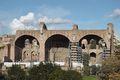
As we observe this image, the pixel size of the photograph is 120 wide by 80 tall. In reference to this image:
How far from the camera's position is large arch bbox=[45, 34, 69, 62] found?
64.2 metres

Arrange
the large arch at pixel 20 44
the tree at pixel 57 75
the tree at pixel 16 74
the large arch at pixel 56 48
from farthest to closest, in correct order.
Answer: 1. the large arch at pixel 56 48
2. the large arch at pixel 20 44
3. the tree at pixel 16 74
4. the tree at pixel 57 75

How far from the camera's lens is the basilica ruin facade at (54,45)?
61094 millimetres

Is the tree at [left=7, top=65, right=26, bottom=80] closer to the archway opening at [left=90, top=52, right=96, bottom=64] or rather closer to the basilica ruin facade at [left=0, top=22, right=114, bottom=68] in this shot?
the basilica ruin facade at [left=0, top=22, right=114, bottom=68]

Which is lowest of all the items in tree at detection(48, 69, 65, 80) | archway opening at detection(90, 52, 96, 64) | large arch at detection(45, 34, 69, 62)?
tree at detection(48, 69, 65, 80)

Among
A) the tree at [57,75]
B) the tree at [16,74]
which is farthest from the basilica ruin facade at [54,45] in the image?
the tree at [57,75]

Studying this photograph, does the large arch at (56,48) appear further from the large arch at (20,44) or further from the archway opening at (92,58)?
the archway opening at (92,58)

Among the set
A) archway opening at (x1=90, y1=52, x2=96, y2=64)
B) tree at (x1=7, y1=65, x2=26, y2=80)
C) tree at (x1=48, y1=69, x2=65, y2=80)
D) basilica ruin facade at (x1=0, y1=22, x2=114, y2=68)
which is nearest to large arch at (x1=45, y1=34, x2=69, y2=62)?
basilica ruin facade at (x1=0, y1=22, x2=114, y2=68)

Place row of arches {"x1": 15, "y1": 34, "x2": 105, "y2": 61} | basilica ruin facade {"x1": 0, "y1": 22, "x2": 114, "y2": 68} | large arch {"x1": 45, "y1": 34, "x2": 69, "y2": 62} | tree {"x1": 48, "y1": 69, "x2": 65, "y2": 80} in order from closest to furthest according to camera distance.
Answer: tree {"x1": 48, "y1": 69, "x2": 65, "y2": 80} < basilica ruin facade {"x1": 0, "y1": 22, "x2": 114, "y2": 68} < row of arches {"x1": 15, "y1": 34, "x2": 105, "y2": 61} < large arch {"x1": 45, "y1": 34, "x2": 69, "y2": 62}

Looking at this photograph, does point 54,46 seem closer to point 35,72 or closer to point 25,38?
point 25,38

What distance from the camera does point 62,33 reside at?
207 ft

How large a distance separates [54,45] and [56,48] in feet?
3.02

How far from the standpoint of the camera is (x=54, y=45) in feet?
215

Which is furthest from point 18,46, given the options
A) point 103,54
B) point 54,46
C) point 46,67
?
point 46,67

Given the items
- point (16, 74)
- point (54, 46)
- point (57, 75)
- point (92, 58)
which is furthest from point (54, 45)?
point (57, 75)
